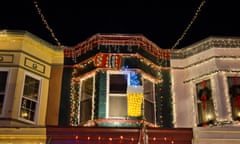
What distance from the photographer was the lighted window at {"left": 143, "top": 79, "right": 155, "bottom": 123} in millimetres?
13271

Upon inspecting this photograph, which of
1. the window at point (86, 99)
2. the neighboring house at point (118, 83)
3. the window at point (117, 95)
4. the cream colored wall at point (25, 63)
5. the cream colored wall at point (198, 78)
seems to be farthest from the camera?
the window at point (86, 99)

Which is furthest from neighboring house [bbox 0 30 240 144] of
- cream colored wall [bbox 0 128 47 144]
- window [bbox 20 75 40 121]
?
cream colored wall [bbox 0 128 47 144]

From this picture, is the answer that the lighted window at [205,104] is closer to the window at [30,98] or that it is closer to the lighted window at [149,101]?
the lighted window at [149,101]

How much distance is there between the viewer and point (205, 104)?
13359 millimetres

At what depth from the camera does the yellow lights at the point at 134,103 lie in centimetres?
1256

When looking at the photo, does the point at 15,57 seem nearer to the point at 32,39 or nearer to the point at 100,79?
the point at 32,39

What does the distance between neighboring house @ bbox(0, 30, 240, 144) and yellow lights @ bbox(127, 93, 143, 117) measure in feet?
0.12

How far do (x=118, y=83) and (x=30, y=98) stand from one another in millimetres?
3301

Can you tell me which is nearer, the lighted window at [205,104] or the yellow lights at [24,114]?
the yellow lights at [24,114]

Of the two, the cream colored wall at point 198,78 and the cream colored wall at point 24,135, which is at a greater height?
the cream colored wall at point 198,78

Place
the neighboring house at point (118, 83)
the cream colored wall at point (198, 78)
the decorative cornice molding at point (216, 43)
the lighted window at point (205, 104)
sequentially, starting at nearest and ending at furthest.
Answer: the neighboring house at point (118, 83) → the cream colored wall at point (198, 78) → the lighted window at point (205, 104) → the decorative cornice molding at point (216, 43)

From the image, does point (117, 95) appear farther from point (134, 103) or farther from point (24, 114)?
point (24, 114)

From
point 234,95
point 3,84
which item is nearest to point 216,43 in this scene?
point 234,95

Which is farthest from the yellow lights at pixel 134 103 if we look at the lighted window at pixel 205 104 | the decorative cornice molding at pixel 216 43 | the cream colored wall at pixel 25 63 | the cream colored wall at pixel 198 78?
the decorative cornice molding at pixel 216 43
